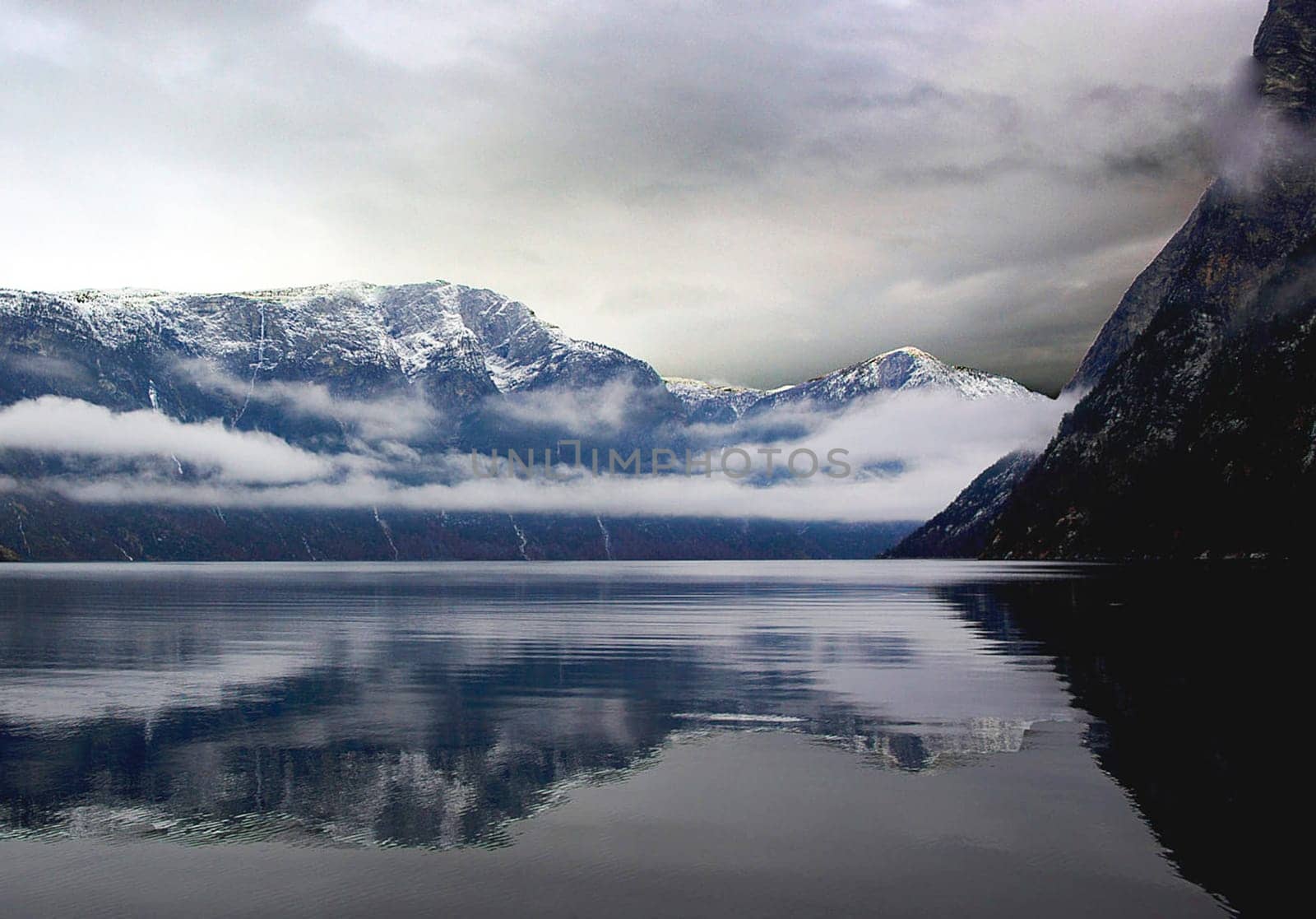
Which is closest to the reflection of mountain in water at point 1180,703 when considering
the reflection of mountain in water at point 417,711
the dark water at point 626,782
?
the dark water at point 626,782

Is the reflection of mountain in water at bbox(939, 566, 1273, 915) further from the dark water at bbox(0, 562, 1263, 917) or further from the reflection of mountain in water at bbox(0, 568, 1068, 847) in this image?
the reflection of mountain in water at bbox(0, 568, 1068, 847)

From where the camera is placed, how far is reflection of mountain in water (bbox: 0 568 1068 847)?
27.3 meters

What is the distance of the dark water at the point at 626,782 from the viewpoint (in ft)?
68.4

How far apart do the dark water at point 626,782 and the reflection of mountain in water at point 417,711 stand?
0.20 m

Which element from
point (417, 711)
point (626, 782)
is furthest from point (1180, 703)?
point (417, 711)

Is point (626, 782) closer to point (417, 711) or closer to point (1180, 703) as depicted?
point (417, 711)

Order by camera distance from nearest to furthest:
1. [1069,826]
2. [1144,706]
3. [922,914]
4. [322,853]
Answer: [922,914] < [322,853] < [1069,826] < [1144,706]

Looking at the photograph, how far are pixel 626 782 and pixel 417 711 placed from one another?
15191mm

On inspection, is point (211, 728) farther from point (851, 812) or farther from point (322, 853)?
point (851, 812)

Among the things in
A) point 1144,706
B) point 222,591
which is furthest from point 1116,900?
point 222,591

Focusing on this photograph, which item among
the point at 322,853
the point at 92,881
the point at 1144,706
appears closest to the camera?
the point at 92,881

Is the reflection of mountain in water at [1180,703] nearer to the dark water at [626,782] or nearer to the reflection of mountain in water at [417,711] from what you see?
the dark water at [626,782]

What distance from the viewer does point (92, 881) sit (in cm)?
2117

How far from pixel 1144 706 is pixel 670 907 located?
29546 millimetres
